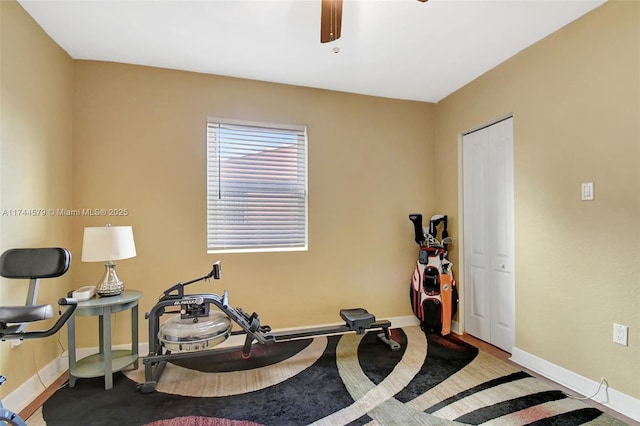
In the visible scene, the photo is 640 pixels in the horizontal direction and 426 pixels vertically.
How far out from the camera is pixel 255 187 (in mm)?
3281

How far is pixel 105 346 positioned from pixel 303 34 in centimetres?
272

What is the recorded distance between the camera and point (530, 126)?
2656mm

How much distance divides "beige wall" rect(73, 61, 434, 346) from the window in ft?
0.32

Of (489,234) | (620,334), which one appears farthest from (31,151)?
(620,334)

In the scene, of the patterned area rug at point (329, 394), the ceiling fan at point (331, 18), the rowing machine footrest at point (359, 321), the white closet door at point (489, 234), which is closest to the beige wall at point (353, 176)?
the white closet door at point (489, 234)

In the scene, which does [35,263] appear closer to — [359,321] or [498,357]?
[359,321]

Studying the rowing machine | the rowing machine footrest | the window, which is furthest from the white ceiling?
the rowing machine footrest

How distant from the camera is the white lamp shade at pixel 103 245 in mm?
2359

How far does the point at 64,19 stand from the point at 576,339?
4.31m

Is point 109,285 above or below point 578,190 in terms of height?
below

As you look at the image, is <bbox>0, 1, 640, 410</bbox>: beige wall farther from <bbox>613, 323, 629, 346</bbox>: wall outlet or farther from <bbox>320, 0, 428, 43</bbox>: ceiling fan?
<bbox>320, 0, 428, 43</bbox>: ceiling fan

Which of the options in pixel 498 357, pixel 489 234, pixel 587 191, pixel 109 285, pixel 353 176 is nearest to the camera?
pixel 587 191

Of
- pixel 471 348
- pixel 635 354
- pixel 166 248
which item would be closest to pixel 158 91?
pixel 166 248

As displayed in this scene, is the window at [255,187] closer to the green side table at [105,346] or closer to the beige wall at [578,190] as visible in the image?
the green side table at [105,346]
